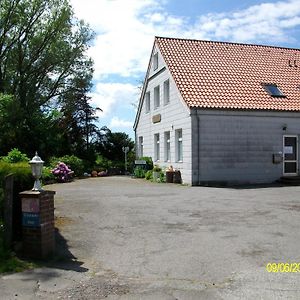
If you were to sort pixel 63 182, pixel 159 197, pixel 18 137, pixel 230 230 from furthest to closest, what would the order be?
pixel 18 137 < pixel 63 182 < pixel 159 197 < pixel 230 230

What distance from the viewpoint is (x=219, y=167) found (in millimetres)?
21812

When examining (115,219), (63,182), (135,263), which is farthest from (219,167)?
(135,263)

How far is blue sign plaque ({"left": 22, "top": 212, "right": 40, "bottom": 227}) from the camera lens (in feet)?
24.8

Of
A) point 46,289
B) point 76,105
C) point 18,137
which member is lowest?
point 46,289

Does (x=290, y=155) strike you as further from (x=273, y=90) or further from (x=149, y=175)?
(x=149, y=175)

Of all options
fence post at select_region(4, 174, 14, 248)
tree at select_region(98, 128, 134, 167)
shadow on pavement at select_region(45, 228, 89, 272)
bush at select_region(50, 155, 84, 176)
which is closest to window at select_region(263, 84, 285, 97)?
bush at select_region(50, 155, 84, 176)

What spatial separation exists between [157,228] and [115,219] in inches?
59.3

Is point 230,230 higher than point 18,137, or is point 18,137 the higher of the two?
point 18,137

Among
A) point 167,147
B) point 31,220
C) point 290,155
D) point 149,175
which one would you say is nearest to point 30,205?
point 31,220

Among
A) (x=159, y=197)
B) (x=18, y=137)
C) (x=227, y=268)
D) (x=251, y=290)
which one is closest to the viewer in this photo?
(x=251, y=290)

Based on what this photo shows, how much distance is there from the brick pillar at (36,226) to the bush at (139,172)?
66.1 feet

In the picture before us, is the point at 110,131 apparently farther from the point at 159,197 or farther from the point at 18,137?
the point at 159,197

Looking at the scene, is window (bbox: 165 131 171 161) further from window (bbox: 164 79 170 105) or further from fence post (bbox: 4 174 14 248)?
fence post (bbox: 4 174 14 248)

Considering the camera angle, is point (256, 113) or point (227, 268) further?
point (256, 113)
